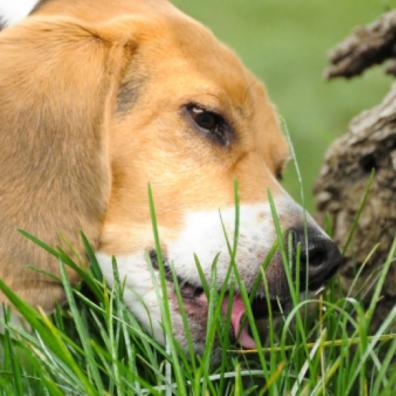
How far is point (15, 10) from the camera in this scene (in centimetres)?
429

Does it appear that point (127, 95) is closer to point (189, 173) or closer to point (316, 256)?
point (189, 173)

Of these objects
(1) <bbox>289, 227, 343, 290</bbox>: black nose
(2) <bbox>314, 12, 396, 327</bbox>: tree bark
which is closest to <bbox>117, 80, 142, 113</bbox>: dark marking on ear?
(1) <bbox>289, 227, 343, 290</bbox>: black nose

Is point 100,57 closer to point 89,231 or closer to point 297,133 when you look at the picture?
point 89,231

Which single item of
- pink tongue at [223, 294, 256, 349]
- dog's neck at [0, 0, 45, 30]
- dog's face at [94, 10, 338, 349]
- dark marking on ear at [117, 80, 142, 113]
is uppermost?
dog's neck at [0, 0, 45, 30]

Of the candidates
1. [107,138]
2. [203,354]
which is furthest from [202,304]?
[107,138]

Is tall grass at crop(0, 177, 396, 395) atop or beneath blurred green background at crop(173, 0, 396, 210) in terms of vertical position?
beneath

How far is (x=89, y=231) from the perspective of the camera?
11.9 ft

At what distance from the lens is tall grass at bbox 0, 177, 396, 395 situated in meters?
2.92

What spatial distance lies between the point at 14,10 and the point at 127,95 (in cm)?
78

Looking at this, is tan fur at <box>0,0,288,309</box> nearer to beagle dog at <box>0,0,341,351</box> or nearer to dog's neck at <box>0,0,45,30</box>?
beagle dog at <box>0,0,341,351</box>

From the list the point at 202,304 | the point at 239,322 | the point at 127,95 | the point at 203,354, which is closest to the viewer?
the point at 203,354

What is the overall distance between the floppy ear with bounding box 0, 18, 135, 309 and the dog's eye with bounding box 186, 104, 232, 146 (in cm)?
31

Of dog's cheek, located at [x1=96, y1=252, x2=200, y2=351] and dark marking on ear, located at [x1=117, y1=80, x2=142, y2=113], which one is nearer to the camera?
dog's cheek, located at [x1=96, y1=252, x2=200, y2=351]

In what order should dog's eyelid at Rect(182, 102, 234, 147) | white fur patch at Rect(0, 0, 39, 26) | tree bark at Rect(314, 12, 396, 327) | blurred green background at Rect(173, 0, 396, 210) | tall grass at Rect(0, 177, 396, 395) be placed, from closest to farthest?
tall grass at Rect(0, 177, 396, 395) < dog's eyelid at Rect(182, 102, 234, 147) < white fur patch at Rect(0, 0, 39, 26) < tree bark at Rect(314, 12, 396, 327) < blurred green background at Rect(173, 0, 396, 210)
